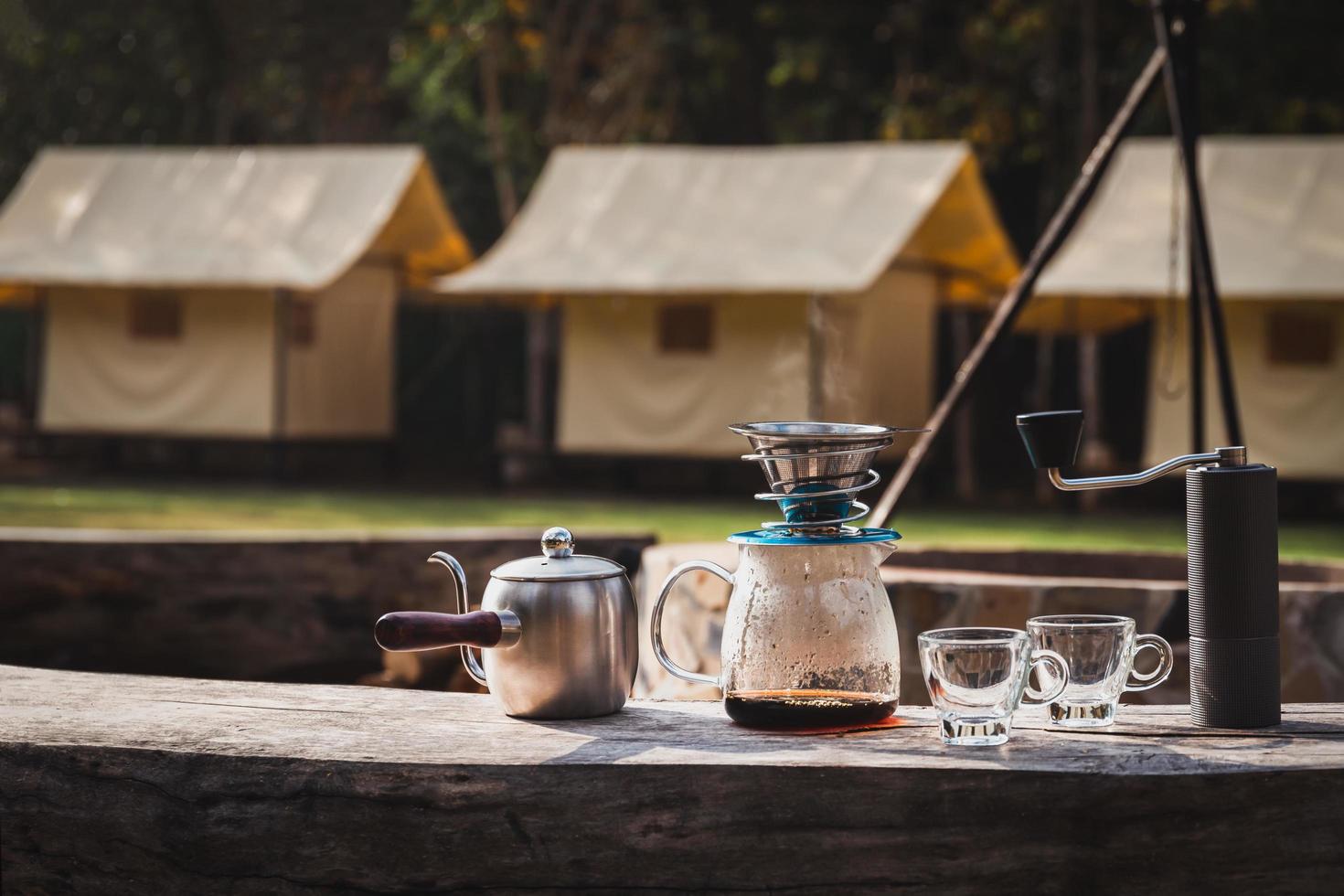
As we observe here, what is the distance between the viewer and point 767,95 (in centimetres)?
1736

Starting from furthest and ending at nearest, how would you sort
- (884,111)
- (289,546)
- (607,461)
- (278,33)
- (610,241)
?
(278,33)
(884,111)
(607,461)
(610,241)
(289,546)

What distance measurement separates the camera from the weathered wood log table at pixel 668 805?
1.76m

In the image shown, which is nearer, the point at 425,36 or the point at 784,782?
the point at 784,782

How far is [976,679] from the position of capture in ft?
6.05

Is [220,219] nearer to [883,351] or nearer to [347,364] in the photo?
[347,364]

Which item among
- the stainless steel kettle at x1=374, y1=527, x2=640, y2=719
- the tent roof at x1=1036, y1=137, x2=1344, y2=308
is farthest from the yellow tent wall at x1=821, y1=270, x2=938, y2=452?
the stainless steel kettle at x1=374, y1=527, x2=640, y2=719

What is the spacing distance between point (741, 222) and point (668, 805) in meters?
11.0

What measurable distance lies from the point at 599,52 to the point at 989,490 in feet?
20.0

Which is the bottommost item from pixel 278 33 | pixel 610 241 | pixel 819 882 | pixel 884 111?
pixel 819 882

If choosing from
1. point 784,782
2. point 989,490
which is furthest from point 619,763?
point 989,490

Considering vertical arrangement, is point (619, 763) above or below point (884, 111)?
below

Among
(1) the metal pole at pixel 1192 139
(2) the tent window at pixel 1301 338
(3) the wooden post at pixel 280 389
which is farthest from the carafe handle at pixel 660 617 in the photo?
(3) the wooden post at pixel 280 389

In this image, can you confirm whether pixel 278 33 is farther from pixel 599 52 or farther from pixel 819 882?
pixel 819 882

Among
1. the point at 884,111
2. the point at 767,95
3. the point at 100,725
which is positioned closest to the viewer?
the point at 100,725
